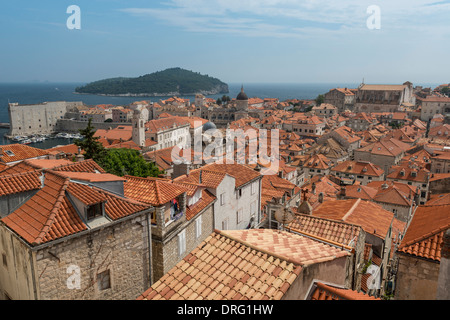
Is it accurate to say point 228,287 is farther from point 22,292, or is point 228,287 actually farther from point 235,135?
point 235,135

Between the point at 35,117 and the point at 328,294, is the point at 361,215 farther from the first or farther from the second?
the point at 35,117

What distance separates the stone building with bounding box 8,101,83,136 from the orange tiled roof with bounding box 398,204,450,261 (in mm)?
103963

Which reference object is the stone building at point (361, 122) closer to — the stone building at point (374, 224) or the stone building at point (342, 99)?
the stone building at point (342, 99)

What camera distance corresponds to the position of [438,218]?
34.6 ft

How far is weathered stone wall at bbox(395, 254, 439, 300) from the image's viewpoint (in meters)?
7.91

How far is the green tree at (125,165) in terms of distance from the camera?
23109mm

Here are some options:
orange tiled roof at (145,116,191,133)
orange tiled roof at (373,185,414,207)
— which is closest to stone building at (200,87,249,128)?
orange tiled roof at (145,116,191,133)

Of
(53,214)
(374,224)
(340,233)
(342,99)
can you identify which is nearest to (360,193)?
(374,224)

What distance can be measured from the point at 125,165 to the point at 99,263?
15820 mm

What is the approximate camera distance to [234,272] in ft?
17.4

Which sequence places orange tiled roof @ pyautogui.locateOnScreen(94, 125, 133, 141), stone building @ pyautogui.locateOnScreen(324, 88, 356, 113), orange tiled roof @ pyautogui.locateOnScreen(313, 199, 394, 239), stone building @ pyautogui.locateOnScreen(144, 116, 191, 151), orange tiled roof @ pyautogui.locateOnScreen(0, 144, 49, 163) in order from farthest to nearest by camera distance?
stone building @ pyautogui.locateOnScreen(324, 88, 356, 113) → stone building @ pyautogui.locateOnScreen(144, 116, 191, 151) → orange tiled roof @ pyautogui.locateOnScreen(94, 125, 133, 141) → orange tiled roof @ pyautogui.locateOnScreen(0, 144, 49, 163) → orange tiled roof @ pyautogui.locateOnScreen(313, 199, 394, 239)

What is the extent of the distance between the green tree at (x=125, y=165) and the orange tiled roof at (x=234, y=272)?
17194 mm

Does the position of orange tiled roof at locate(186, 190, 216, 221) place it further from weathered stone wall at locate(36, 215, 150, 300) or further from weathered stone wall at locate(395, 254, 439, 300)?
weathered stone wall at locate(395, 254, 439, 300)

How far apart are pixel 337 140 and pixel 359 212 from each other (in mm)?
48996
